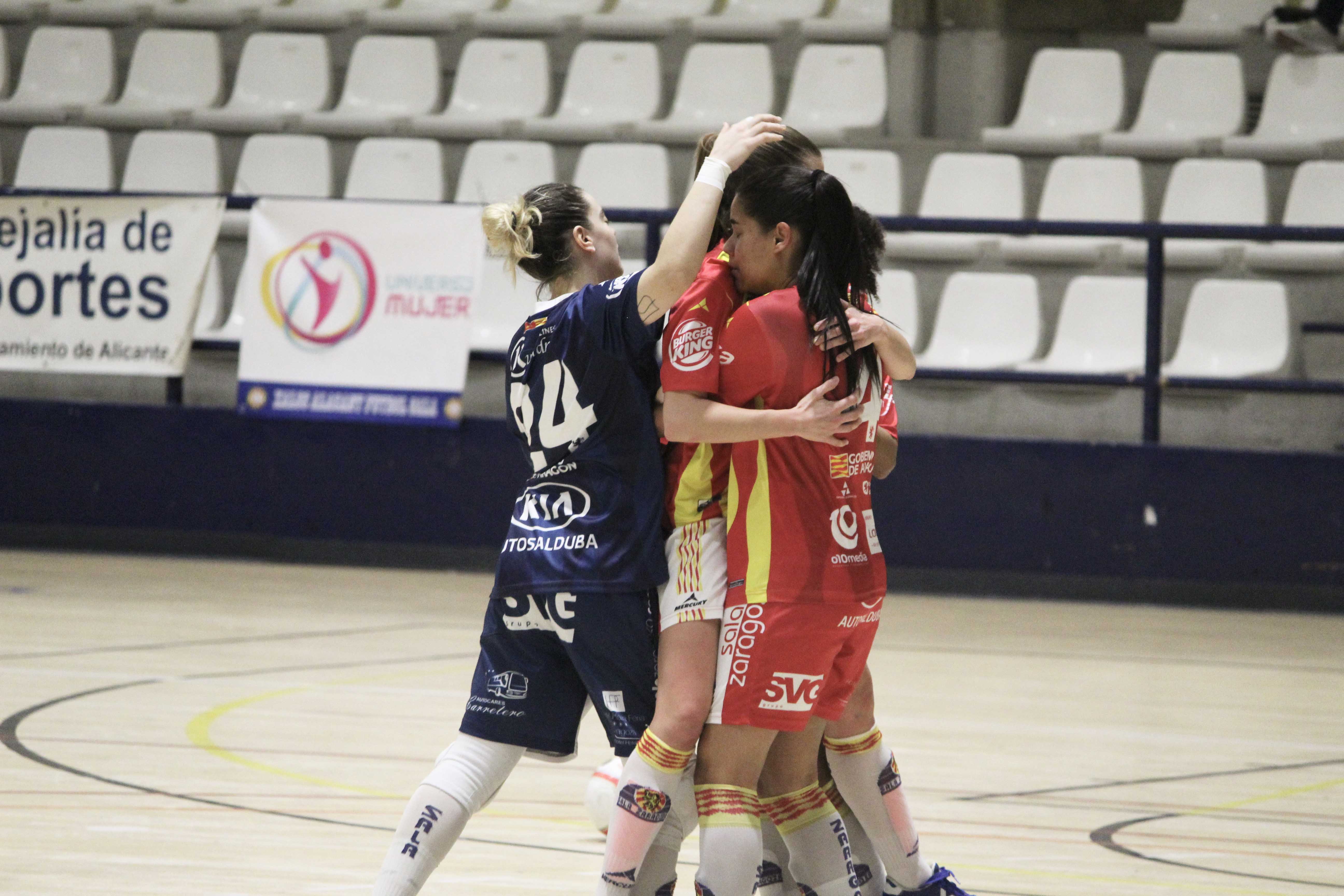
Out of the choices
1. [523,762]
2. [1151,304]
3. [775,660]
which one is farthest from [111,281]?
[775,660]

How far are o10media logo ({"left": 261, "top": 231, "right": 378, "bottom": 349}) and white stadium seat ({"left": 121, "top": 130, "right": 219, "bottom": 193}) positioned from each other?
1.79m

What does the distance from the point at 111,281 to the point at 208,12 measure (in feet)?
10.0

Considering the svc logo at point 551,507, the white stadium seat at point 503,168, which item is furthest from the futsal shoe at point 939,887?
the white stadium seat at point 503,168

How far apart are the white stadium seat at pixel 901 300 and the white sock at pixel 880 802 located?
19.7 feet

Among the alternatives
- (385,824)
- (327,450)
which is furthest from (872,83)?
(385,824)

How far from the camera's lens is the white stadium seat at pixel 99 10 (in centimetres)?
1171

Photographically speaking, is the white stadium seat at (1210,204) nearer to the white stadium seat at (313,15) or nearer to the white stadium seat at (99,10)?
the white stadium seat at (313,15)

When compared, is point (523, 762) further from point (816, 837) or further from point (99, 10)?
point (99, 10)

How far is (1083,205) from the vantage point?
9406mm

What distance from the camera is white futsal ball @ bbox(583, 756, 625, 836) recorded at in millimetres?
3883

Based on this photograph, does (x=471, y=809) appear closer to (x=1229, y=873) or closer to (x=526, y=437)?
(x=526, y=437)

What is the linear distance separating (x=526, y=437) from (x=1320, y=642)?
5.18 meters

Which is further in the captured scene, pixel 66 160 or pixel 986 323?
pixel 66 160

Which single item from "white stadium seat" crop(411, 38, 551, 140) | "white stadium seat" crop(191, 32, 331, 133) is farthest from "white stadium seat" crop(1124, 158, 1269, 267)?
"white stadium seat" crop(191, 32, 331, 133)
